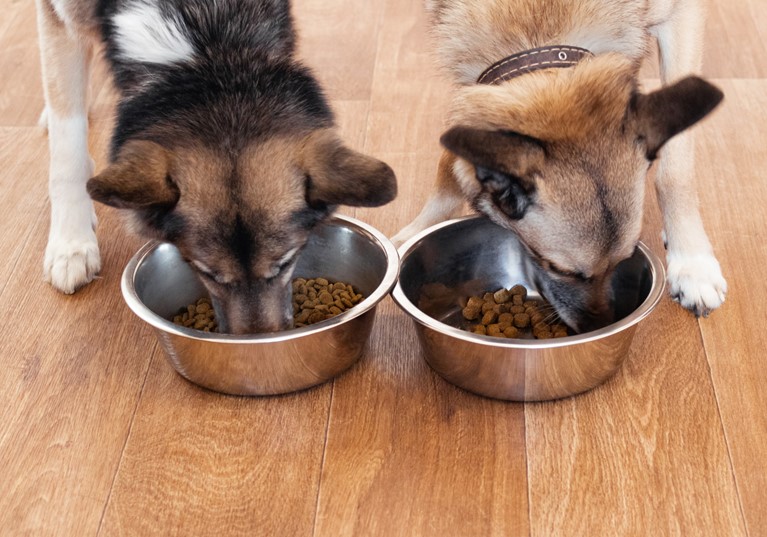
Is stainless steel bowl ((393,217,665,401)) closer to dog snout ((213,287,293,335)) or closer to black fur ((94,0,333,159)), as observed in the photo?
dog snout ((213,287,293,335))

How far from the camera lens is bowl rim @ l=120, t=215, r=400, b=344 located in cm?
253

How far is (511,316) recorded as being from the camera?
9.53 ft

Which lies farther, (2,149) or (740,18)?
(740,18)

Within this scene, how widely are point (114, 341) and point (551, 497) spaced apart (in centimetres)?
151

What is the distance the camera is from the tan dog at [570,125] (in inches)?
96.2

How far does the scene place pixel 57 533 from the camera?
2.38 meters

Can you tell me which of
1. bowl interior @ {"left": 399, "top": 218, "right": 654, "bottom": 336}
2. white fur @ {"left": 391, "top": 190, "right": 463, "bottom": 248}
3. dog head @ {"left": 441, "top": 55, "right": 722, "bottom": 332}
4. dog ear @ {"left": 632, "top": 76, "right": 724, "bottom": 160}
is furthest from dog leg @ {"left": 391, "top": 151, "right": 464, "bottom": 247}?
dog ear @ {"left": 632, "top": 76, "right": 724, "bottom": 160}

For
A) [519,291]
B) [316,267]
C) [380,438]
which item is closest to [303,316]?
[316,267]

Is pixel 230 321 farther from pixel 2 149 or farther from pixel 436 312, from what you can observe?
pixel 2 149

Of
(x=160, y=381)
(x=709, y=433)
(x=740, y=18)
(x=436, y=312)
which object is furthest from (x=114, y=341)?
(x=740, y=18)

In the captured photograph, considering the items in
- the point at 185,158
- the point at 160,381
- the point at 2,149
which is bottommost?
the point at 2,149

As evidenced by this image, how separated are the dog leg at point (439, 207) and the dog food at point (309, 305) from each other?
0.44 metres

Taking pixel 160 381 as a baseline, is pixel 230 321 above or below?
above

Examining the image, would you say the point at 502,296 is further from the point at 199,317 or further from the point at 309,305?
the point at 199,317
